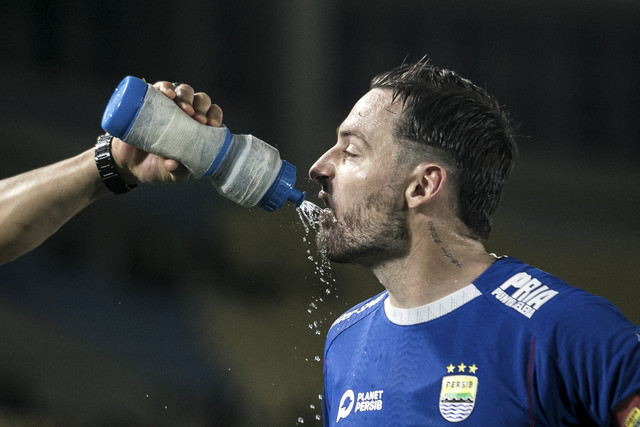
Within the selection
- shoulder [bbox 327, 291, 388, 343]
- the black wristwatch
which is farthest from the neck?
the black wristwatch

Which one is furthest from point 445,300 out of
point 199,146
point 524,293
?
point 199,146

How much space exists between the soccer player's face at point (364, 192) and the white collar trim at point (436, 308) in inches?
6.4

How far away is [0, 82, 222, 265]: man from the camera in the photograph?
1.85m

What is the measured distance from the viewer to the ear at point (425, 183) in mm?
1846

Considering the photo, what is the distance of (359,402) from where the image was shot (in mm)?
1792

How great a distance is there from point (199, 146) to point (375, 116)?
52cm

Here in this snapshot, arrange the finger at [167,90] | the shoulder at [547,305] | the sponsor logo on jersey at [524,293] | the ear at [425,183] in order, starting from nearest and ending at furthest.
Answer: the shoulder at [547,305] < the sponsor logo on jersey at [524,293] < the finger at [167,90] < the ear at [425,183]

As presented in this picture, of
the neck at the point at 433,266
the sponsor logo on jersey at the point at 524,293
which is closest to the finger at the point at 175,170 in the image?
the neck at the point at 433,266

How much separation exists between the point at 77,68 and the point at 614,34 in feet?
11.3

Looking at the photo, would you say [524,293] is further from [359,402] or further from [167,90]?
[167,90]

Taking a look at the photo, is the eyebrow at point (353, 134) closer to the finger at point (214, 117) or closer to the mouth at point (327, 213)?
the mouth at point (327, 213)

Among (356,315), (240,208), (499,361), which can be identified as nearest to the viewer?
(499,361)

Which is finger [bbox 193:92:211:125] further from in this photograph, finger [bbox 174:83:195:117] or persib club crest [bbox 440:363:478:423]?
persib club crest [bbox 440:363:478:423]

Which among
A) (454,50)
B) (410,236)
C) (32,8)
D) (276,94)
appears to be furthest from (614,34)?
(32,8)
